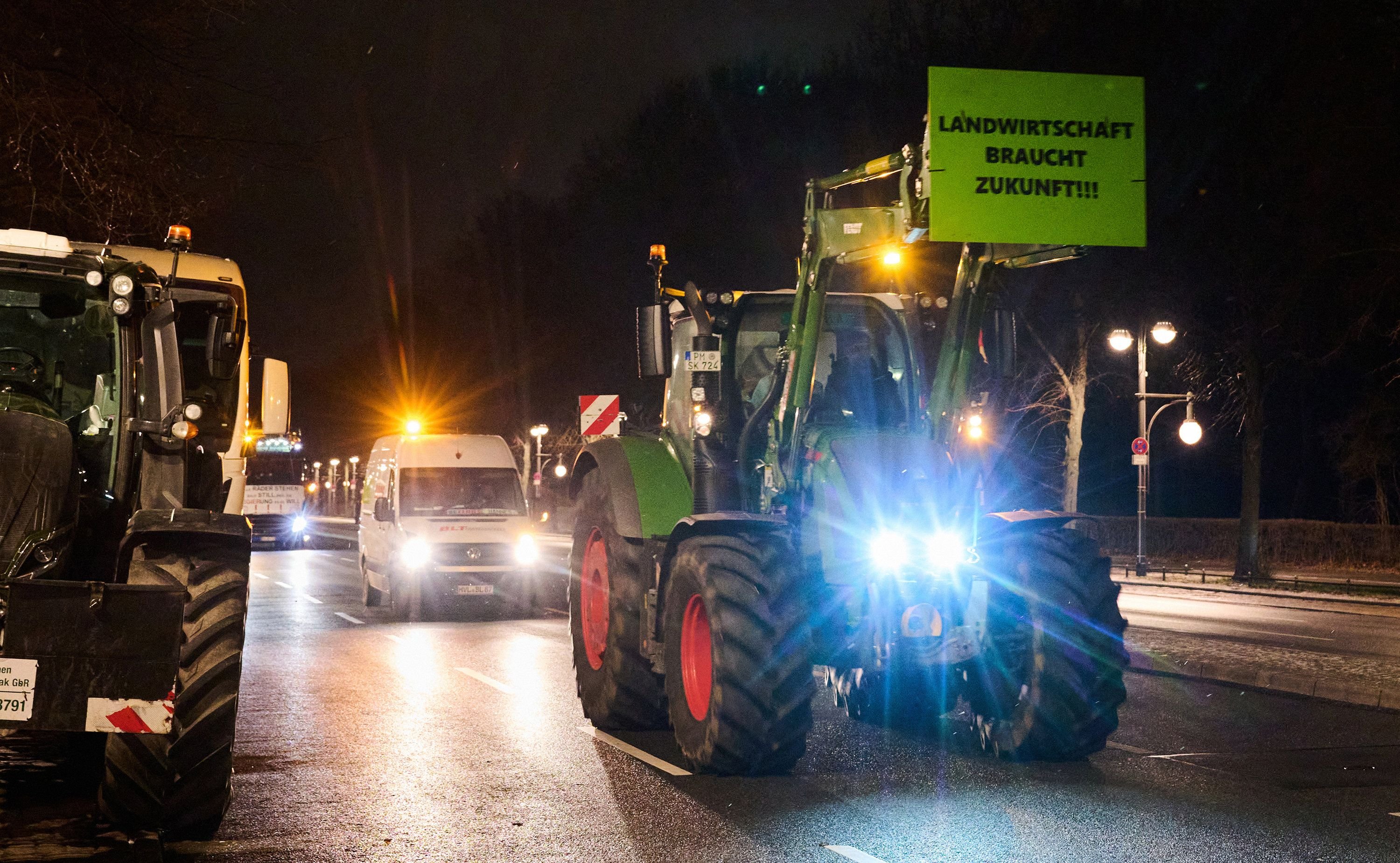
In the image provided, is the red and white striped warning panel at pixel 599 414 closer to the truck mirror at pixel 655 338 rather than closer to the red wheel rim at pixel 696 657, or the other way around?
the truck mirror at pixel 655 338

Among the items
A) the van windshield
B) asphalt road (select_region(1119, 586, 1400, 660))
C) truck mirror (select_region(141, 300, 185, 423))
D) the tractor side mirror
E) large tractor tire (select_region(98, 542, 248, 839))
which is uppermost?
the tractor side mirror

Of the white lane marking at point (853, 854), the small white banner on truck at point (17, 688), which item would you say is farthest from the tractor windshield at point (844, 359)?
the small white banner on truck at point (17, 688)

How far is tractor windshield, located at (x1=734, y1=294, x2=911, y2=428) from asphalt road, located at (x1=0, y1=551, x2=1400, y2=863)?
2131 millimetres

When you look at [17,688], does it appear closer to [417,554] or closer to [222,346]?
[222,346]

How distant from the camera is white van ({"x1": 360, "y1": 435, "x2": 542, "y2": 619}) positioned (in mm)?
21031

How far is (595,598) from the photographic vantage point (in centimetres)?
1161

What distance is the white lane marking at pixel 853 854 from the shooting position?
22.2 feet

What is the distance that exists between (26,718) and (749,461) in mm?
4857

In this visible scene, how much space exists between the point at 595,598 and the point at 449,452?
11157mm

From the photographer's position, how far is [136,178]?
18344 mm

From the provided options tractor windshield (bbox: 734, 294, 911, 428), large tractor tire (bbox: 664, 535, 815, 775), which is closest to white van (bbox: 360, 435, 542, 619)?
tractor windshield (bbox: 734, 294, 911, 428)

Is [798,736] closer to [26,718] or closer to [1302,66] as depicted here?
[26,718]

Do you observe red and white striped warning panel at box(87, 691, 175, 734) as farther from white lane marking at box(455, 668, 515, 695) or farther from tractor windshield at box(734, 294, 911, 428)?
white lane marking at box(455, 668, 515, 695)

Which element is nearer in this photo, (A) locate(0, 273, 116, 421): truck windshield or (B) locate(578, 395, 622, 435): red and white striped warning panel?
(A) locate(0, 273, 116, 421): truck windshield
